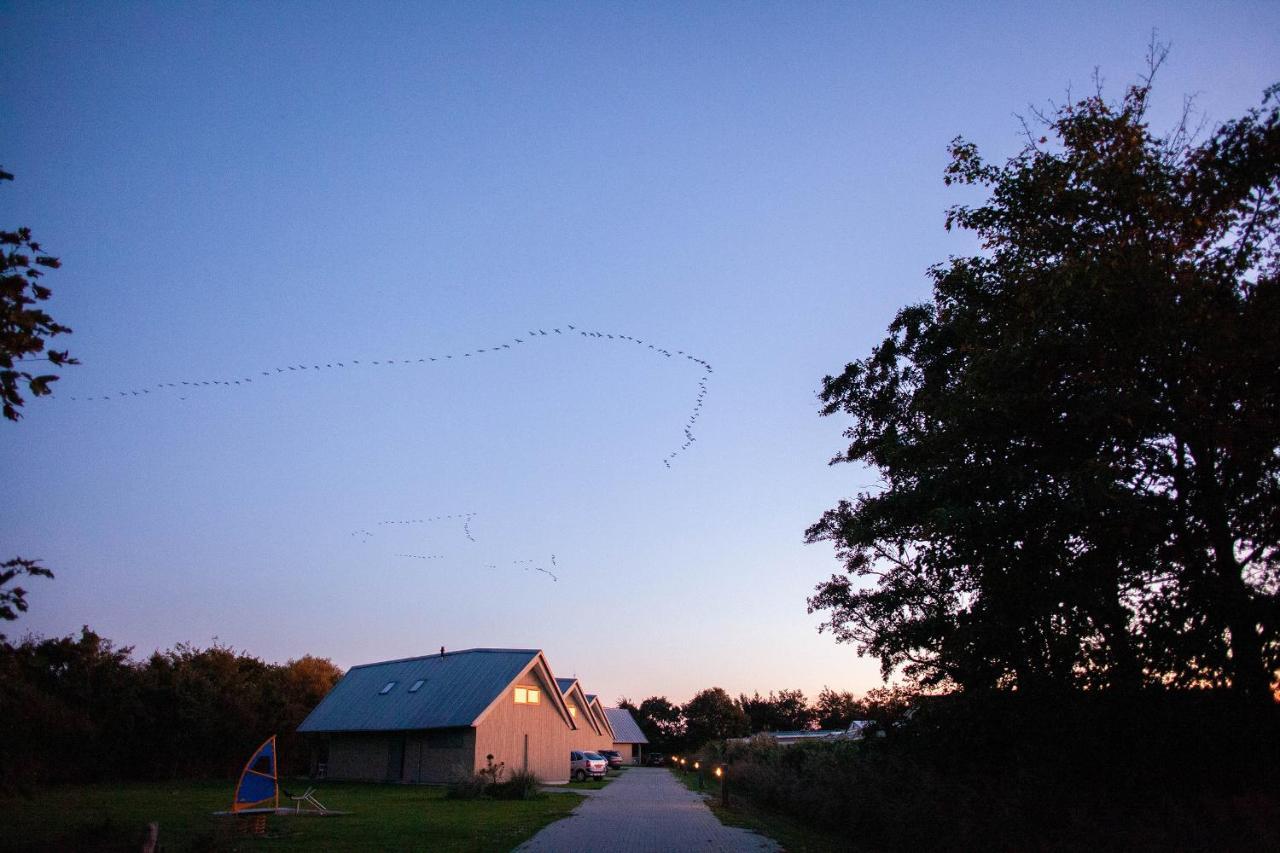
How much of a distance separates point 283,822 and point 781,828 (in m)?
11.4

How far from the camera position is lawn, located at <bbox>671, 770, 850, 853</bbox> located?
50.2ft

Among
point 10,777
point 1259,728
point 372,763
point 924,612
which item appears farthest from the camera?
point 372,763

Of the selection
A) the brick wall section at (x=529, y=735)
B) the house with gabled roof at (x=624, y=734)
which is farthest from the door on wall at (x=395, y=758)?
the house with gabled roof at (x=624, y=734)

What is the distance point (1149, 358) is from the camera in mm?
11086

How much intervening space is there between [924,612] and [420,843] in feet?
36.1

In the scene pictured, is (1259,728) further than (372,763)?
No

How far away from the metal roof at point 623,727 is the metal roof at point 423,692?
39.8m

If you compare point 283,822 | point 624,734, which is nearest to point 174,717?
point 283,822

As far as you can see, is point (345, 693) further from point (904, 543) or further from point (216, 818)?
point (904, 543)

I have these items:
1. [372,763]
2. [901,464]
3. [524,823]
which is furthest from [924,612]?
[372,763]

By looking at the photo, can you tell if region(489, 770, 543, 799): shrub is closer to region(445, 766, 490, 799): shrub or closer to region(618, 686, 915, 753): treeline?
region(445, 766, 490, 799): shrub

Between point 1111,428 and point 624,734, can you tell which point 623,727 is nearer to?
point 624,734

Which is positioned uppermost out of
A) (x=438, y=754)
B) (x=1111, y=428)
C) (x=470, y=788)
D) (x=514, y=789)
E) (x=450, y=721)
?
(x=1111, y=428)

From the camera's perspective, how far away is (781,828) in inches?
752
